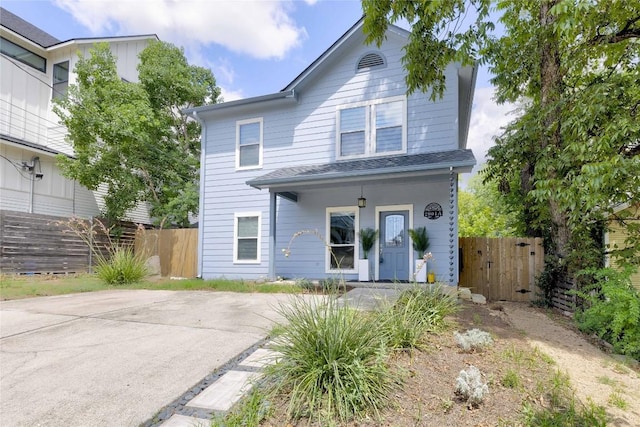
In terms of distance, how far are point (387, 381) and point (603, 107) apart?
5.73 meters

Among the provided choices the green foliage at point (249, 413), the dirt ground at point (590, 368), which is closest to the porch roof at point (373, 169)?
the dirt ground at point (590, 368)

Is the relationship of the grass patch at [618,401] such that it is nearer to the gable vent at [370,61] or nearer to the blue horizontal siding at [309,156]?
the blue horizontal siding at [309,156]

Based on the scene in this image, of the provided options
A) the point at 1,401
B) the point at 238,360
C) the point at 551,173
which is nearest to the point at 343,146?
the point at 551,173

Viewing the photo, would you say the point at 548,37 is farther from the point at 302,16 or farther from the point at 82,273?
the point at 82,273

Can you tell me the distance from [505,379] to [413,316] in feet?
3.56

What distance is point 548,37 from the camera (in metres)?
6.75

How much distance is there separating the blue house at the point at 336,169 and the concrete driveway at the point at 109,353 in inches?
149

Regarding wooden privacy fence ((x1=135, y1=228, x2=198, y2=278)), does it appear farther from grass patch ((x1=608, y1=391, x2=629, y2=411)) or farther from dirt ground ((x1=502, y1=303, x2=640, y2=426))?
grass patch ((x1=608, y1=391, x2=629, y2=411))

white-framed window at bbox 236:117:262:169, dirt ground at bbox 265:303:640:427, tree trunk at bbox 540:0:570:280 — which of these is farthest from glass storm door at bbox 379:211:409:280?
dirt ground at bbox 265:303:640:427

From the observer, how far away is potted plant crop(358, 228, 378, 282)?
8.88 meters

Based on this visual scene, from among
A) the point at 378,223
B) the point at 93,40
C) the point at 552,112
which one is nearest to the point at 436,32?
the point at 552,112

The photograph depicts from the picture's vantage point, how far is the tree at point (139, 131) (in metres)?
12.7

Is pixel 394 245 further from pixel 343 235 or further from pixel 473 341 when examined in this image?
pixel 473 341

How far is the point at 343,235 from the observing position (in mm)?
9648
